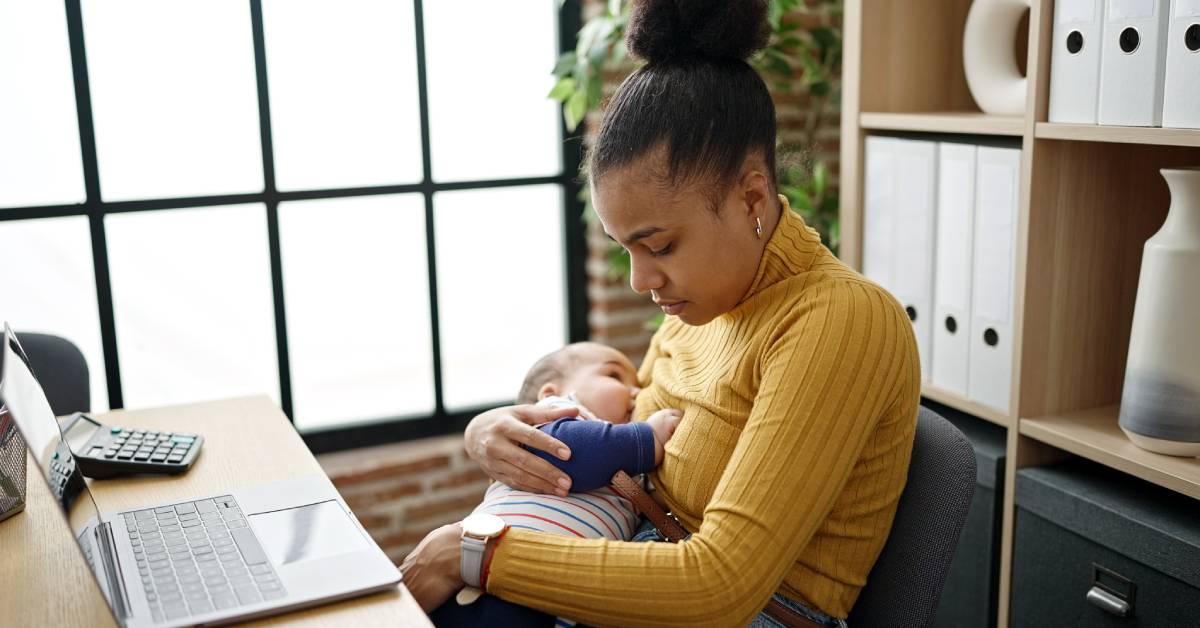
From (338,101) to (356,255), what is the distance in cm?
39

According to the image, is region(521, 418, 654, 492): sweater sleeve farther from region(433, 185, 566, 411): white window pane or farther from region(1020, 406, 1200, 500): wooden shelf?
region(433, 185, 566, 411): white window pane

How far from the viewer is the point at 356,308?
2.72 m

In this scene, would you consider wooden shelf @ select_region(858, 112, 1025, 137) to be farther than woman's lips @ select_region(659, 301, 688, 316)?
Yes

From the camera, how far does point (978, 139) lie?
193 cm

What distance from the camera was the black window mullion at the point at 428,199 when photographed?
2.57 metres

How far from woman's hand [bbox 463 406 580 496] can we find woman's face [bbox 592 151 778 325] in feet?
0.82

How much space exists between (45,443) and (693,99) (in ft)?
2.70

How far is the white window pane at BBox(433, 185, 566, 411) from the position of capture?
2.78m

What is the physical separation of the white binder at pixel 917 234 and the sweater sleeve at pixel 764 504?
0.81 m

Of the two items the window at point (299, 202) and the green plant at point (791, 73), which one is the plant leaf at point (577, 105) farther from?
the window at point (299, 202)

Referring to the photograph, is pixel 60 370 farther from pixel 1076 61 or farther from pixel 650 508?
pixel 1076 61

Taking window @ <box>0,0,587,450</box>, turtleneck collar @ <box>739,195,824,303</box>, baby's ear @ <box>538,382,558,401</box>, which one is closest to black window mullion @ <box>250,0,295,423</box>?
window @ <box>0,0,587,450</box>

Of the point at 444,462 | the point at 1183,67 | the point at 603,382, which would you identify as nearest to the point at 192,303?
the point at 444,462

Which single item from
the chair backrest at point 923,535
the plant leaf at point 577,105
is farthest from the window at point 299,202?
the chair backrest at point 923,535
